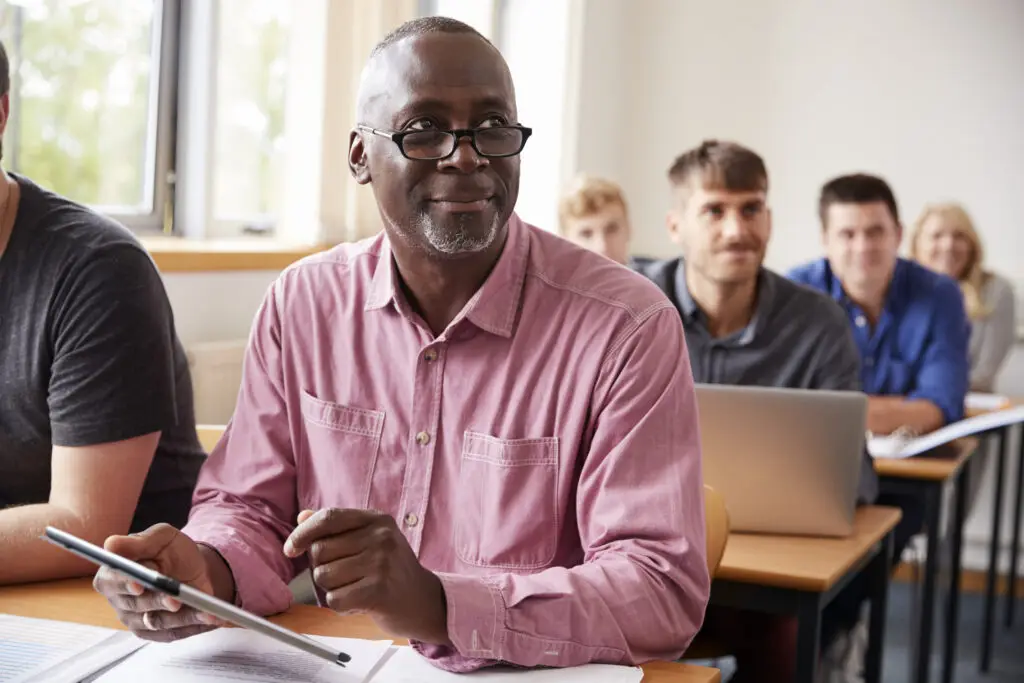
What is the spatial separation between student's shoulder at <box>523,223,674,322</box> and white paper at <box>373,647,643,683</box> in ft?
1.36

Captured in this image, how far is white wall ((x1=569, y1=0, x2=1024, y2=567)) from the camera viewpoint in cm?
529

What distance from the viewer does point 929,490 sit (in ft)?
9.79

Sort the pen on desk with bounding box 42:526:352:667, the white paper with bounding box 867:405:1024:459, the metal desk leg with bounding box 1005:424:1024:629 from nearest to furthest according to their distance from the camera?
the pen on desk with bounding box 42:526:352:667 < the white paper with bounding box 867:405:1024:459 < the metal desk leg with bounding box 1005:424:1024:629

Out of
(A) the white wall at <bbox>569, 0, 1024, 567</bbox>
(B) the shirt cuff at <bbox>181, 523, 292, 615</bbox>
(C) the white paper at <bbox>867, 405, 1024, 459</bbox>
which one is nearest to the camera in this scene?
(B) the shirt cuff at <bbox>181, 523, 292, 615</bbox>

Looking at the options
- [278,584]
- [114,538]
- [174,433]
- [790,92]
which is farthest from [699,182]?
[790,92]

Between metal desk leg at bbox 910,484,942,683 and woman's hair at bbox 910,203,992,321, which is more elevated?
woman's hair at bbox 910,203,992,321

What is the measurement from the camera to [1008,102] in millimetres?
5289

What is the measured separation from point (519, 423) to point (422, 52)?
1.44 feet

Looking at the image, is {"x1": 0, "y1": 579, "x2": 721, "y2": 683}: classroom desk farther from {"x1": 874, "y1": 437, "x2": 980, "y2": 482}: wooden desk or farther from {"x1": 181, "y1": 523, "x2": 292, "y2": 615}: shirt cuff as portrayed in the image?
{"x1": 874, "y1": 437, "x2": 980, "y2": 482}: wooden desk

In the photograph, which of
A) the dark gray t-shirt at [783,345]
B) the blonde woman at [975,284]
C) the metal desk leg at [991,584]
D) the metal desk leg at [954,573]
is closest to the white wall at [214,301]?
the dark gray t-shirt at [783,345]

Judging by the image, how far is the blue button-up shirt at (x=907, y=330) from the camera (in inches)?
147

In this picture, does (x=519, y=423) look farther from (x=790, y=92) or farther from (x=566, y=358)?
(x=790, y=92)

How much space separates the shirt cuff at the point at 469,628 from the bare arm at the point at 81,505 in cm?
53

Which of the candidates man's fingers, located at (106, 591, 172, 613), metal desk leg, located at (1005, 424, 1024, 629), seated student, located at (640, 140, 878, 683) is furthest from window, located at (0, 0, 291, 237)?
metal desk leg, located at (1005, 424, 1024, 629)
